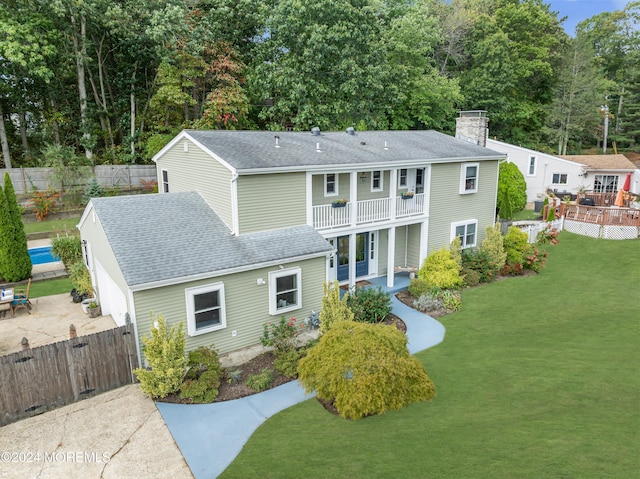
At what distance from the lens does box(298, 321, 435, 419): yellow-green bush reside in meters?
8.56

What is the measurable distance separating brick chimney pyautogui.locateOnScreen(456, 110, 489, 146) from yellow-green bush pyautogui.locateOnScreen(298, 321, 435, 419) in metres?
17.0

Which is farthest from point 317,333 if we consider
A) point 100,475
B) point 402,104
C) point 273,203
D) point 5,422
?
point 402,104

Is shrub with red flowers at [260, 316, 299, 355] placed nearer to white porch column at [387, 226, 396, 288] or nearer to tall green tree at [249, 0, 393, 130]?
white porch column at [387, 226, 396, 288]

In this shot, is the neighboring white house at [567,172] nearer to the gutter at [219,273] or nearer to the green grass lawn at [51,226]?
the gutter at [219,273]

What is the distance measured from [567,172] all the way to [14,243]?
119ft

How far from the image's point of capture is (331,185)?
16.5 meters

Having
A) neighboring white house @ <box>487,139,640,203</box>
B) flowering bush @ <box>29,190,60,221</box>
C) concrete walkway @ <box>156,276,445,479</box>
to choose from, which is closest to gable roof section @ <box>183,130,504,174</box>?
concrete walkway @ <box>156,276,445,479</box>

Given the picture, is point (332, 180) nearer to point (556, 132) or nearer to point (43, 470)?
point (43, 470)

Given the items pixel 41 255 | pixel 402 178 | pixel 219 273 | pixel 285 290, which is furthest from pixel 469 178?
pixel 41 255

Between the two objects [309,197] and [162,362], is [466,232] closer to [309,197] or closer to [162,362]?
[309,197]

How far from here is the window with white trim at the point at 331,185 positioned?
1634 cm

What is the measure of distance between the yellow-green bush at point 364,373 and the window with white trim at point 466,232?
11202mm

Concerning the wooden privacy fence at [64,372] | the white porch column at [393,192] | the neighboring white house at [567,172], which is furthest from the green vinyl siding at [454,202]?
the neighboring white house at [567,172]

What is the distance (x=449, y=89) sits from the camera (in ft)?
120
